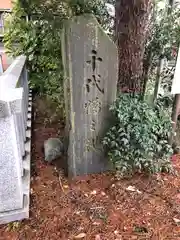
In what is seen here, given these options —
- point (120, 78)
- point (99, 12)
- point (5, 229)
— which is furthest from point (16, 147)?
point (99, 12)

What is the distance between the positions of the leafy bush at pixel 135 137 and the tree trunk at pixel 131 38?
0.87ft

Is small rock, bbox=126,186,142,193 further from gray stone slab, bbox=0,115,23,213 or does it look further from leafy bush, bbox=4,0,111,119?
leafy bush, bbox=4,0,111,119

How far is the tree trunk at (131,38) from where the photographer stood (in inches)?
101

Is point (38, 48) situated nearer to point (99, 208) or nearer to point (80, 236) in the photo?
point (99, 208)

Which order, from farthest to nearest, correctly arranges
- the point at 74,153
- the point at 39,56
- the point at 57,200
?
1. the point at 39,56
2. the point at 74,153
3. the point at 57,200

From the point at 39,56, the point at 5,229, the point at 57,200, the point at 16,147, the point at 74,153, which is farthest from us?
the point at 39,56

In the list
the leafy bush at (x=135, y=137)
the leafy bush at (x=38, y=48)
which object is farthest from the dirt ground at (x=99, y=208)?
the leafy bush at (x=38, y=48)

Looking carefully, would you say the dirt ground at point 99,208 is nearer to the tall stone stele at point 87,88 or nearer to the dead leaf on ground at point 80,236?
the dead leaf on ground at point 80,236

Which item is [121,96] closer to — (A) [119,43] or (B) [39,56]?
(A) [119,43]

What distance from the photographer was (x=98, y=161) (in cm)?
278

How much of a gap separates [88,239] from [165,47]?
2295 mm

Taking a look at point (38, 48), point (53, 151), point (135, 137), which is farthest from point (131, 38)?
point (38, 48)

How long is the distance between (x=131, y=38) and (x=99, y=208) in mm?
1760

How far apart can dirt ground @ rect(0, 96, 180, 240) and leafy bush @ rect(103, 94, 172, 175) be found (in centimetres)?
Result: 22
